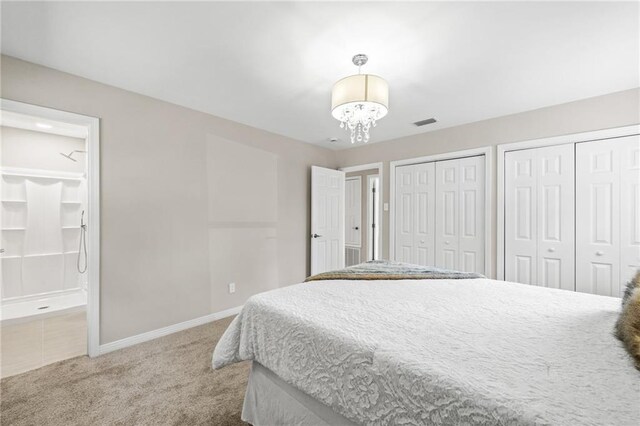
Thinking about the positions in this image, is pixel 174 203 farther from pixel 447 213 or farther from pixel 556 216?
pixel 556 216

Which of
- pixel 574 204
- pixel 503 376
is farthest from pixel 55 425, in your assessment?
pixel 574 204

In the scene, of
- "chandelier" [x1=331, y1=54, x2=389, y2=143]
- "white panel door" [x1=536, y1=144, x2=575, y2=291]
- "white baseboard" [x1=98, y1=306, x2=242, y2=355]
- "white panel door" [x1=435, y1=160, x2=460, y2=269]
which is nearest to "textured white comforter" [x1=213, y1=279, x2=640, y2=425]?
"chandelier" [x1=331, y1=54, x2=389, y2=143]

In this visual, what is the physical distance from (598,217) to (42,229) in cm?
646

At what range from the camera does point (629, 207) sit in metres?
2.51

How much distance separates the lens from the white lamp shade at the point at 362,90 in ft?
6.21

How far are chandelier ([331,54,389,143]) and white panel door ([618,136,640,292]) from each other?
2.41m

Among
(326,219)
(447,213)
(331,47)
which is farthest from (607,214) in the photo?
(326,219)

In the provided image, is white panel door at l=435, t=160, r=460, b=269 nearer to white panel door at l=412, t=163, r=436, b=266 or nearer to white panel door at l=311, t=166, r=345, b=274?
white panel door at l=412, t=163, r=436, b=266

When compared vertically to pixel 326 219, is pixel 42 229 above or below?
below

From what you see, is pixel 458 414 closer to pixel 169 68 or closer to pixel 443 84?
pixel 443 84

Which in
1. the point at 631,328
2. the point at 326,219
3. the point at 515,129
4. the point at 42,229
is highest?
the point at 515,129

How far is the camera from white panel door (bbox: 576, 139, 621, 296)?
257 cm

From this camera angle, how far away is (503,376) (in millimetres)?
870

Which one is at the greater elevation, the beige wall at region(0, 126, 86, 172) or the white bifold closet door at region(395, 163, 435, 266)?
the beige wall at region(0, 126, 86, 172)
